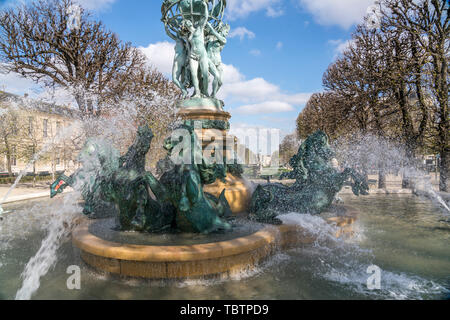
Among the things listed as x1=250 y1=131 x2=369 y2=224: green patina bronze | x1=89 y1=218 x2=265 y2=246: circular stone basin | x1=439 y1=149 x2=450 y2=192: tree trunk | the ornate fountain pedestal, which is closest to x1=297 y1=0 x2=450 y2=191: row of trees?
x1=439 y1=149 x2=450 y2=192: tree trunk

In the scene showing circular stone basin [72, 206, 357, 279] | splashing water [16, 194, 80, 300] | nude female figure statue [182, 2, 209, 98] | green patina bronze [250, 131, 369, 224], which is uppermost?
nude female figure statue [182, 2, 209, 98]

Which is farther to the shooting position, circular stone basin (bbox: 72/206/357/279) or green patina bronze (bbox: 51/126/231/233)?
green patina bronze (bbox: 51/126/231/233)

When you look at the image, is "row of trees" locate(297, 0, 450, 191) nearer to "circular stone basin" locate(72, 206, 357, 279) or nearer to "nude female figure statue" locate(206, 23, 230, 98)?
"nude female figure statue" locate(206, 23, 230, 98)

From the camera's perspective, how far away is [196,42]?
7.83 m

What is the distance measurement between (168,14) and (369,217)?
8.09 metres

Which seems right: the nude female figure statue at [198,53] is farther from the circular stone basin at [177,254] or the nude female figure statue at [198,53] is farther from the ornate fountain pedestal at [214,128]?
the circular stone basin at [177,254]

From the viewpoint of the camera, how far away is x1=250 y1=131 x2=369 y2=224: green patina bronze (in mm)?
6267

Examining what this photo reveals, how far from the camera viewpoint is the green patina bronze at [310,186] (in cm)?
627

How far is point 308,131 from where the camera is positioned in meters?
28.2

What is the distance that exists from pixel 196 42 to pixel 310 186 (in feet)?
15.6

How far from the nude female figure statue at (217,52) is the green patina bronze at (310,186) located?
319cm

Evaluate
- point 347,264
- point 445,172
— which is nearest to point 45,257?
point 347,264

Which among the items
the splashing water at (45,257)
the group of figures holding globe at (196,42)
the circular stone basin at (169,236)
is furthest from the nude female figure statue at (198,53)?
the splashing water at (45,257)

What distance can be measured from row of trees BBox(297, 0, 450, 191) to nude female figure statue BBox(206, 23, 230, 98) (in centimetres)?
998
